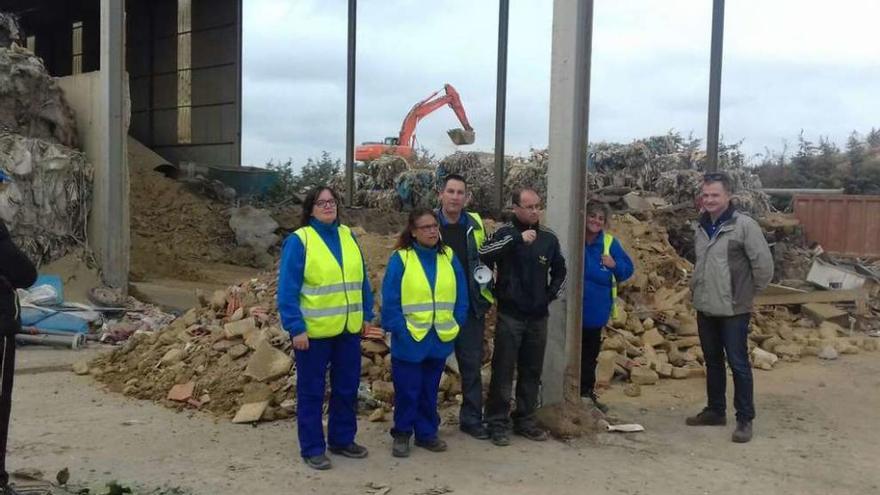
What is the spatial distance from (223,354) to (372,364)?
1.29 meters

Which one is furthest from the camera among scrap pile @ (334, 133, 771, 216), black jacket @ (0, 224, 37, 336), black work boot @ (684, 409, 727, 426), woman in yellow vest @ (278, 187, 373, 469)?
scrap pile @ (334, 133, 771, 216)

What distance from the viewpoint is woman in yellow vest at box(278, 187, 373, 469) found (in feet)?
15.3

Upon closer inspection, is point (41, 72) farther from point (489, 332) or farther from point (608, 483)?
point (608, 483)

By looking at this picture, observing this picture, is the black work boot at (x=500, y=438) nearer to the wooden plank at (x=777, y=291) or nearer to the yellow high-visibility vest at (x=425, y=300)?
the yellow high-visibility vest at (x=425, y=300)

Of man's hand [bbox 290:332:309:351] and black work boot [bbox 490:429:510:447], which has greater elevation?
man's hand [bbox 290:332:309:351]

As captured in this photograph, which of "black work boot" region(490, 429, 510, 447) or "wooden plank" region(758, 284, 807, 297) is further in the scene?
"wooden plank" region(758, 284, 807, 297)

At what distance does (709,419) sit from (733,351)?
0.60 meters

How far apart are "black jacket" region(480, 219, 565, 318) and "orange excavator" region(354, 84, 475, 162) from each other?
19755mm

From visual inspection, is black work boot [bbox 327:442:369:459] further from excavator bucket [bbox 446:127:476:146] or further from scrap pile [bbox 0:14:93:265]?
excavator bucket [bbox 446:127:476:146]

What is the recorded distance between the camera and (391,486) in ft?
14.7

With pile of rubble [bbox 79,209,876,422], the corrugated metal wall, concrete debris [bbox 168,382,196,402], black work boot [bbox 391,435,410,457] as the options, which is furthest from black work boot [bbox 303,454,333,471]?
the corrugated metal wall

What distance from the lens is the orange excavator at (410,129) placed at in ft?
85.2

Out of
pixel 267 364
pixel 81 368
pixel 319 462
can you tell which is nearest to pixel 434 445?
pixel 319 462

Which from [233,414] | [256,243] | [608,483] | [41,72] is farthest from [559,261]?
[256,243]
